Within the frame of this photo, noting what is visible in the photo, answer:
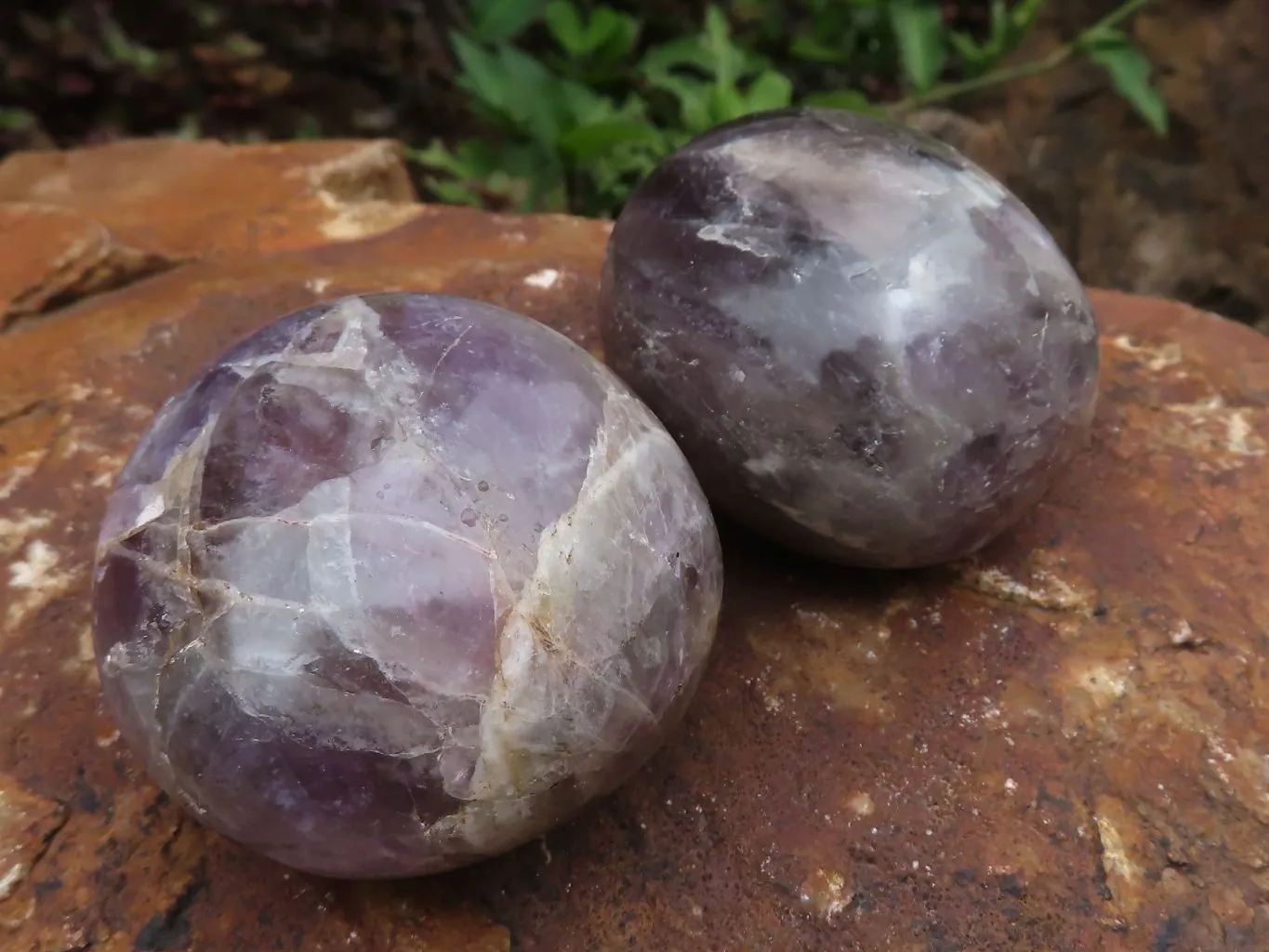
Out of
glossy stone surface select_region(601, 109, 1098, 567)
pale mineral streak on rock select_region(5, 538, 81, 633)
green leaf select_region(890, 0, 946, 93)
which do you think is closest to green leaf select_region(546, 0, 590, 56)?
green leaf select_region(890, 0, 946, 93)

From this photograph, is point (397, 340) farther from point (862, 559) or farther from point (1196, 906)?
point (1196, 906)

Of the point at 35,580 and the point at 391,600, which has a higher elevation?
the point at 391,600

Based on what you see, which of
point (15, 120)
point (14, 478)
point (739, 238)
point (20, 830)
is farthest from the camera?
point (15, 120)

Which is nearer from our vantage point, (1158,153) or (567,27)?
(567,27)

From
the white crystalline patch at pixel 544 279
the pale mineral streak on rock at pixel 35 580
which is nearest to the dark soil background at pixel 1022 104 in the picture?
the white crystalline patch at pixel 544 279

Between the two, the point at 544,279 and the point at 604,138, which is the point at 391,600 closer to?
the point at 544,279

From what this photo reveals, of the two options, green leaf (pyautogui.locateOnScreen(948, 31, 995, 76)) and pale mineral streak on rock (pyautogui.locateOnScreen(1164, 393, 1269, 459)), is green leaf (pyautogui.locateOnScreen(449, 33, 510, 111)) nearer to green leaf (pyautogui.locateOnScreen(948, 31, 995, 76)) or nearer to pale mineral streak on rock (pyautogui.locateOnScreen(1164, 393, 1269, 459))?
green leaf (pyautogui.locateOnScreen(948, 31, 995, 76))

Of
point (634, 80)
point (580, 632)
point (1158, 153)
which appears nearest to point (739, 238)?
point (580, 632)

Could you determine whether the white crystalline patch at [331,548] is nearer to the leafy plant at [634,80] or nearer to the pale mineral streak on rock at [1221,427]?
the pale mineral streak on rock at [1221,427]

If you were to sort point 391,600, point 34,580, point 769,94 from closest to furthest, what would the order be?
point 391,600 → point 34,580 → point 769,94
